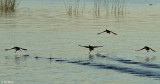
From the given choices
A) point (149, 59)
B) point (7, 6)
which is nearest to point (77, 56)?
point (149, 59)

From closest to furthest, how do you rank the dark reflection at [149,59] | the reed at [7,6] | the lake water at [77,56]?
the lake water at [77,56], the dark reflection at [149,59], the reed at [7,6]

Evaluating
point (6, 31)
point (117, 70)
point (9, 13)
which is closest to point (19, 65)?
point (117, 70)

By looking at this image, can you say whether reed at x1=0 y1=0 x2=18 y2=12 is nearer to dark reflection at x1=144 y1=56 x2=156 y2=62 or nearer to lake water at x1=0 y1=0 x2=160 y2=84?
lake water at x1=0 y1=0 x2=160 y2=84

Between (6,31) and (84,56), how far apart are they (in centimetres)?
1024

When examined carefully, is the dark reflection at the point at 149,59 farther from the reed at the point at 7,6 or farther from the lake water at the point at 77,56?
the reed at the point at 7,6

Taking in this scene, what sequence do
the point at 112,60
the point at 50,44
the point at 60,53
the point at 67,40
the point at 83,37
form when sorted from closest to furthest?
the point at 112,60
the point at 60,53
the point at 50,44
the point at 67,40
the point at 83,37

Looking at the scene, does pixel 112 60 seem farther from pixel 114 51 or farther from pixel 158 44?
pixel 158 44

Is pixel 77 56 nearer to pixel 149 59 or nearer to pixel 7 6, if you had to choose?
pixel 149 59

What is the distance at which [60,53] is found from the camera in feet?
63.6

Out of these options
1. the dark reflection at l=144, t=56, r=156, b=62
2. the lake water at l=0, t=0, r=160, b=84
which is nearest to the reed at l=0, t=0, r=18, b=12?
→ the lake water at l=0, t=0, r=160, b=84

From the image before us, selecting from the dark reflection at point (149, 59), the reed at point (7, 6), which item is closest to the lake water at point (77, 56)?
the dark reflection at point (149, 59)

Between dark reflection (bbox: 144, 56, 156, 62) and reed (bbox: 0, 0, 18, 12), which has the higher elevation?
reed (bbox: 0, 0, 18, 12)

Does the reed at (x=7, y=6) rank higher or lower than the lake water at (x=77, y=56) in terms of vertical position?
higher

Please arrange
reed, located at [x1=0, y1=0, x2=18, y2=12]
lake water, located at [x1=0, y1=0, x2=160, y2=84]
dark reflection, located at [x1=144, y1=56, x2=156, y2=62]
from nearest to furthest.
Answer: lake water, located at [x1=0, y1=0, x2=160, y2=84], dark reflection, located at [x1=144, y1=56, x2=156, y2=62], reed, located at [x1=0, y1=0, x2=18, y2=12]
